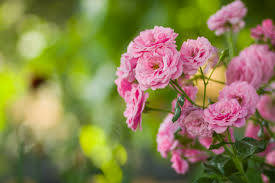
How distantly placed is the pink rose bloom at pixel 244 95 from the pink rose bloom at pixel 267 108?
0.57 ft

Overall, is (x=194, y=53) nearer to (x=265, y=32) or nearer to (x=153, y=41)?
(x=153, y=41)

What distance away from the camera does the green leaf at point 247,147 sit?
0.23 meters

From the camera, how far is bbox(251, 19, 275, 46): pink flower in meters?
0.32

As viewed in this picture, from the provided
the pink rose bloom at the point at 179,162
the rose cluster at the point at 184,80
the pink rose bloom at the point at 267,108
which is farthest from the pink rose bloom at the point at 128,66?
the pink rose bloom at the point at 267,108

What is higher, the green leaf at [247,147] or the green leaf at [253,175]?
the green leaf at [247,147]

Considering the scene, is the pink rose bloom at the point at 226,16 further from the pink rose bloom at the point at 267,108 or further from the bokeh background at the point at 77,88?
the bokeh background at the point at 77,88

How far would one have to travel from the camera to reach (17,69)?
176 centimetres

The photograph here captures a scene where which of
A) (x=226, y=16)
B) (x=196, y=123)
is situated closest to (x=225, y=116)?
(x=196, y=123)

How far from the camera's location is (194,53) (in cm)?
22

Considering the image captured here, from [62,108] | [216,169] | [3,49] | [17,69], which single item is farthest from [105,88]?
[3,49]

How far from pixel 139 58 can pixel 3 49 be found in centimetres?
189

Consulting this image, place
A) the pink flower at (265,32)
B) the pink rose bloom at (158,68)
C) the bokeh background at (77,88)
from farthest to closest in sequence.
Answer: the bokeh background at (77,88) → the pink flower at (265,32) → the pink rose bloom at (158,68)

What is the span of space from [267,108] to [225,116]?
0.22 meters

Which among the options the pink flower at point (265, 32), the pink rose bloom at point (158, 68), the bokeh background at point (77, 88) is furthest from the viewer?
the bokeh background at point (77, 88)
